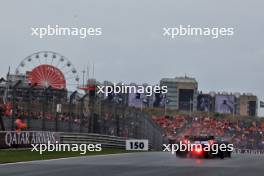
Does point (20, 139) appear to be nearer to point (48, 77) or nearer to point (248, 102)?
point (48, 77)

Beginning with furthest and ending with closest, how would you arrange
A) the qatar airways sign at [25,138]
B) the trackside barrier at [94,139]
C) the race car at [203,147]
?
the trackside barrier at [94,139] → the qatar airways sign at [25,138] → the race car at [203,147]

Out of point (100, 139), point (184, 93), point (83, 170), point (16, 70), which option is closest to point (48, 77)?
point (16, 70)

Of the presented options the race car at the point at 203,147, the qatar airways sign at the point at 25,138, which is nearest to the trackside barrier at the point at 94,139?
the qatar airways sign at the point at 25,138

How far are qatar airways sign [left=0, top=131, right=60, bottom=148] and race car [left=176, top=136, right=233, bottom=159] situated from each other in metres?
6.00

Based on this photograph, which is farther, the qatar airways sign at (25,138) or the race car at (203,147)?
the qatar airways sign at (25,138)

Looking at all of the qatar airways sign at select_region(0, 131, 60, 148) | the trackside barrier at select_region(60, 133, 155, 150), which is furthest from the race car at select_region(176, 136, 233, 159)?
the trackside barrier at select_region(60, 133, 155, 150)

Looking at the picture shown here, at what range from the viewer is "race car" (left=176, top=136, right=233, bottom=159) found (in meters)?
25.5

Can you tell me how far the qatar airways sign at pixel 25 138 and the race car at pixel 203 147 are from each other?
6004 millimetres

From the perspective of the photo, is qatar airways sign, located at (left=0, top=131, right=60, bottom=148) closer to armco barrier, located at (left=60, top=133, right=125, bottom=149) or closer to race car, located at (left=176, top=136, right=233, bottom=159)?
armco barrier, located at (left=60, top=133, right=125, bottom=149)

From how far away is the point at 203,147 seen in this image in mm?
Answer: 25656

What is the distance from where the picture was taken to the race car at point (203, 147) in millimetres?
25547

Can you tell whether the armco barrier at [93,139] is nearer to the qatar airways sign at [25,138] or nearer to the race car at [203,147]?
the qatar airways sign at [25,138]

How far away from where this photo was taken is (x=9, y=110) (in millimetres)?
27047

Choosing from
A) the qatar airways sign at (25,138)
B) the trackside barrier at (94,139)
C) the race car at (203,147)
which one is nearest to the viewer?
the race car at (203,147)
